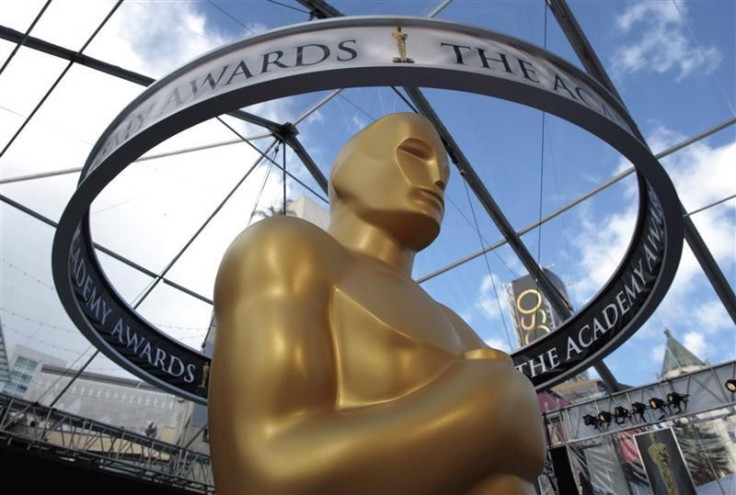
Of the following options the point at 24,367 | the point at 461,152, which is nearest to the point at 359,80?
the point at 461,152

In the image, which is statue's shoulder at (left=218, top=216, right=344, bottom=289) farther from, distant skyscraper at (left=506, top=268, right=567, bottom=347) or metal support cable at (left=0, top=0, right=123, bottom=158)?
distant skyscraper at (left=506, top=268, right=567, bottom=347)

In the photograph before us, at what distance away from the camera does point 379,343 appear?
6.48 ft

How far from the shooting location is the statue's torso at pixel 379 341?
1887 mm

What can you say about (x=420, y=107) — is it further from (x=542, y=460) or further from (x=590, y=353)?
(x=542, y=460)

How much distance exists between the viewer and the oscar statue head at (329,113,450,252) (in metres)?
2.61

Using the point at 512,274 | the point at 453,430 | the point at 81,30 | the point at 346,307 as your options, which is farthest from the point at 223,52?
the point at 512,274

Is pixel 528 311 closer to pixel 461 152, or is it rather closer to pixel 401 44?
pixel 461 152

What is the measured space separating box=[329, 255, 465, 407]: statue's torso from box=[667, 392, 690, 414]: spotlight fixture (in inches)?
376

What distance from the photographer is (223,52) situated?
388 cm

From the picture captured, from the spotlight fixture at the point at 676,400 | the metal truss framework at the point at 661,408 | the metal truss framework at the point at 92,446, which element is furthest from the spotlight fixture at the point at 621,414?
the metal truss framework at the point at 92,446

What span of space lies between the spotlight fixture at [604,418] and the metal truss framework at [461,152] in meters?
Result: 0.57

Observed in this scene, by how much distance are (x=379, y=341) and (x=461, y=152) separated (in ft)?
23.0

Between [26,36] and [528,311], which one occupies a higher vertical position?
[528,311]

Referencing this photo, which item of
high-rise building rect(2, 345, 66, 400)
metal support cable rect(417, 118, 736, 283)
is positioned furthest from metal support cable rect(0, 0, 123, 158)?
metal support cable rect(417, 118, 736, 283)
